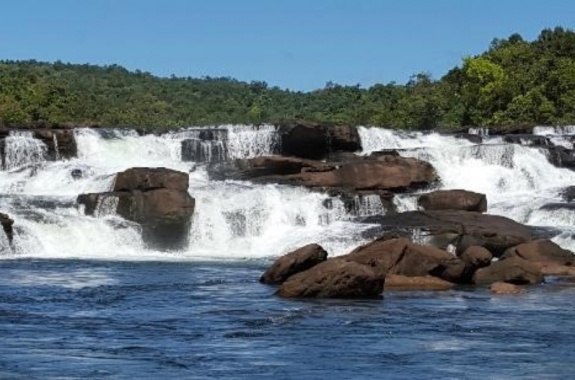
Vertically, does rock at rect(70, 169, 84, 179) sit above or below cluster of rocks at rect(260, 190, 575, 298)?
above

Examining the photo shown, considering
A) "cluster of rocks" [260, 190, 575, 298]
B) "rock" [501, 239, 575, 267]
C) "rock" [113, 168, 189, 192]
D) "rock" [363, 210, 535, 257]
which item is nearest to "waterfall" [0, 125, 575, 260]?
"rock" [113, 168, 189, 192]

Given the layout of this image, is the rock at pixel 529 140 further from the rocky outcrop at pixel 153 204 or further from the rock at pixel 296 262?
the rock at pixel 296 262

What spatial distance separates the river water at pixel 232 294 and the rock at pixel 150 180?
108 cm

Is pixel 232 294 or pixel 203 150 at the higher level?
pixel 203 150

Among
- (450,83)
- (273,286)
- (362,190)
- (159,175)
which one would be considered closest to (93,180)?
(159,175)

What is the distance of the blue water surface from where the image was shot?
61.4ft

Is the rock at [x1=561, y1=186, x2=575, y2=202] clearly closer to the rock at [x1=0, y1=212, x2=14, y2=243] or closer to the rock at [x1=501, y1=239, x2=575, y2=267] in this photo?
the rock at [x1=501, y1=239, x2=575, y2=267]

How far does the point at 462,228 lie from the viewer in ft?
129

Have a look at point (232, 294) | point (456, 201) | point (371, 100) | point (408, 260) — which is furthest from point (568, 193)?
point (371, 100)

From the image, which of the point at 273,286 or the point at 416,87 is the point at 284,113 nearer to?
the point at 416,87

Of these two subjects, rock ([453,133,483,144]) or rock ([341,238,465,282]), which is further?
rock ([453,133,483,144])

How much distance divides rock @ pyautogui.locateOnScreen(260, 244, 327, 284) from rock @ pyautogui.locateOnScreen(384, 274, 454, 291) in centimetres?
177

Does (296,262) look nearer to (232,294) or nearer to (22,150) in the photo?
(232,294)

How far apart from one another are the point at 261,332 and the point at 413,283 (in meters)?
8.49
